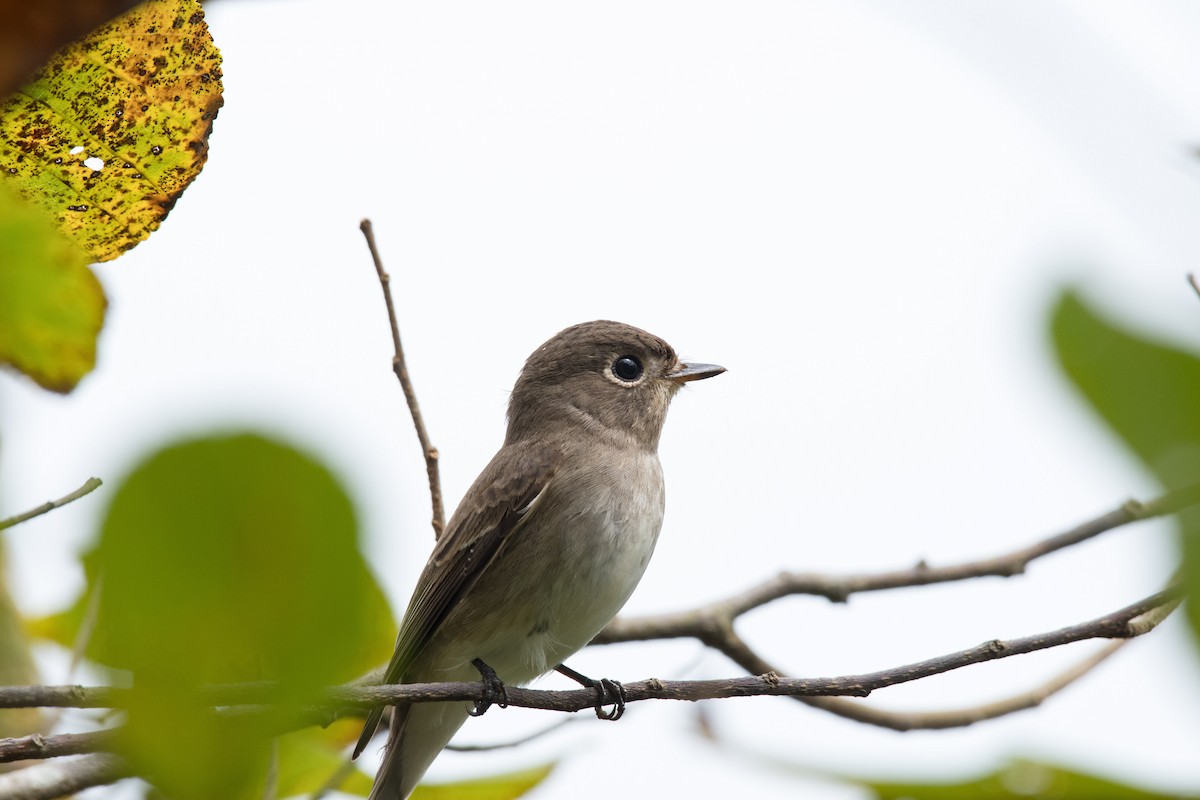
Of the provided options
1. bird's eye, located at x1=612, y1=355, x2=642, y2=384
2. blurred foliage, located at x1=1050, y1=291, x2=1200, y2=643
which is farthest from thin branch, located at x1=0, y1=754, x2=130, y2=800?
blurred foliage, located at x1=1050, y1=291, x2=1200, y2=643

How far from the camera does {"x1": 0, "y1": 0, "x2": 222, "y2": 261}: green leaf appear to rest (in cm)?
133

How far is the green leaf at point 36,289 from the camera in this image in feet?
2.97

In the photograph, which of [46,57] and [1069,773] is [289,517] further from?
[1069,773]

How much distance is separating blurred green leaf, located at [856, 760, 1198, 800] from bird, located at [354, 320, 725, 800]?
10.7ft

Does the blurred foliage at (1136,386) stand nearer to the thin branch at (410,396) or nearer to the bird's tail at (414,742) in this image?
the thin branch at (410,396)

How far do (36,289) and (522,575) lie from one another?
147 inches

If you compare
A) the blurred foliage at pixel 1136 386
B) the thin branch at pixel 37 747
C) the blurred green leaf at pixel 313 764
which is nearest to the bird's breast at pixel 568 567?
the blurred green leaf at pixel 313 764

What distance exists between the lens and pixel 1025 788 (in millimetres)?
1094

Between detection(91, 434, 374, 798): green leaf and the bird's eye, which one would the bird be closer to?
the bird's eye

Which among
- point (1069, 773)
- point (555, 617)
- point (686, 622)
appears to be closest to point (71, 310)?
point (1069, 773)

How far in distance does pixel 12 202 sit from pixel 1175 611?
3.26 feet

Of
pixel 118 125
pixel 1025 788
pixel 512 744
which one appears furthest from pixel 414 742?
pixel 1025 788

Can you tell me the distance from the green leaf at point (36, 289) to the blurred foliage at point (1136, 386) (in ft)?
2.48

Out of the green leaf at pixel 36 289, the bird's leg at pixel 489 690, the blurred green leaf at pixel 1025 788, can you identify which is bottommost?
the blurred green leaf at pixel 1025 788
